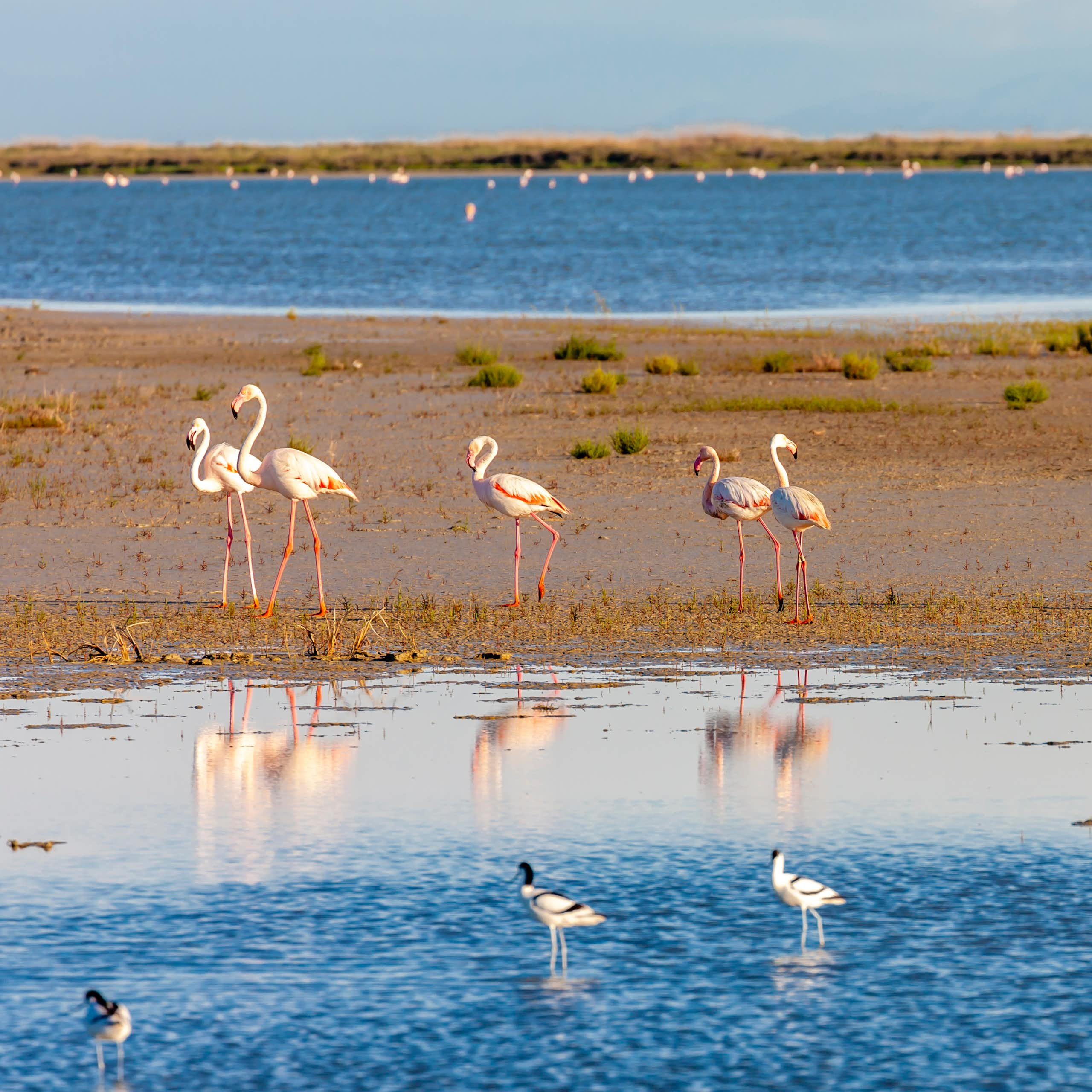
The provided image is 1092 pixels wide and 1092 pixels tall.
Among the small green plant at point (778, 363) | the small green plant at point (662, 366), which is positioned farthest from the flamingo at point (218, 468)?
the small green plant at point (778, 363)

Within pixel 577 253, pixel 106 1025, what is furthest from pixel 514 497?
pixel 577 253

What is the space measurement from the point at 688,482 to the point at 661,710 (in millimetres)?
8907

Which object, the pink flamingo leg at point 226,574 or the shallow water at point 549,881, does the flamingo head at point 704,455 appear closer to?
the shallow water at point 549,881

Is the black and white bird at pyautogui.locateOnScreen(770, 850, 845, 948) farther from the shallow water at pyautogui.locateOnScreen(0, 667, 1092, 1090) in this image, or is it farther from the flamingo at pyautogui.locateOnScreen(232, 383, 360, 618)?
the flamingo at pyautogui.locateOnScreen(232, 383, 360, 618)

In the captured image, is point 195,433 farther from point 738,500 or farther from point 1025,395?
point 1025,395

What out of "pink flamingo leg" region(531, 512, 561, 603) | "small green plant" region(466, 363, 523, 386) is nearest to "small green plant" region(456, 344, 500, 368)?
"small green plant" region(466, 363, 523, 386)

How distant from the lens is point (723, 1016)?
234 inches

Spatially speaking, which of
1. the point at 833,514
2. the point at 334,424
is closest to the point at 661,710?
the point at 833,514

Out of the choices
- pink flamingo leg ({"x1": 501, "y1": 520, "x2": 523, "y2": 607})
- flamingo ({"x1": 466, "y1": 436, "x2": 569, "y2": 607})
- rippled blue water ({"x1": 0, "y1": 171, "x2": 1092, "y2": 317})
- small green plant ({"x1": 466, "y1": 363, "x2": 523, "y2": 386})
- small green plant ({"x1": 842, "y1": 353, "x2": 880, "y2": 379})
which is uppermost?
rippled blue water ({"x1": 0, "y1": 171, "x2": 1092, "y2": 317})

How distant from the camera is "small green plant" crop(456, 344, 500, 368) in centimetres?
2977

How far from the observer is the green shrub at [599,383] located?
2681cm

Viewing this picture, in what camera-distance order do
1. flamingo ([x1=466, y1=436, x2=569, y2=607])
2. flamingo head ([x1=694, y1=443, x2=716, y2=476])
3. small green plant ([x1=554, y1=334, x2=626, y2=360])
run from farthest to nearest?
small green plant ([x1=554, y1=334, x2=626, y2=360])
flamingo head ([x1=694, y1=443, x2=716, y2=476])
flamingo ([x1=466, y1=436, x2=569, y2=607])

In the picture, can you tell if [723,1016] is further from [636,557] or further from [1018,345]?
[1018,345]

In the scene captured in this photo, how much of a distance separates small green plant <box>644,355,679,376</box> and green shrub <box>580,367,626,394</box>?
6.74 ft
